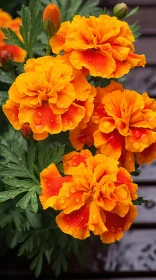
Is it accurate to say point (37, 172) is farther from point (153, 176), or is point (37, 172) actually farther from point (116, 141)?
point (153, 176)

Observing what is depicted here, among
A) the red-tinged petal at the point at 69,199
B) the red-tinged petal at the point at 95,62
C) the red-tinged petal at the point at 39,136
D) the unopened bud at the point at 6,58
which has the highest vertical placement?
the red-tinged petal at the point at 95,62

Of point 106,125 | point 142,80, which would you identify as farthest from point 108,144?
point 142,80

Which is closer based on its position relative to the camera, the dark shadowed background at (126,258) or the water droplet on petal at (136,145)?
the water droplet on petal at (136,145)

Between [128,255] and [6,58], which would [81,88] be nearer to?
[6,58]

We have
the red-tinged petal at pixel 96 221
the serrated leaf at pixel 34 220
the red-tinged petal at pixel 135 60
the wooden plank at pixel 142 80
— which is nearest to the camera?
the red-tinged petal at pixel 96 221

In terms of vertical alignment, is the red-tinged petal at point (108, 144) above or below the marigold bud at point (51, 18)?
below

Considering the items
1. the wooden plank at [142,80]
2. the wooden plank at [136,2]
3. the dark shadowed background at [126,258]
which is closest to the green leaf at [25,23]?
the dark shadowed background at [126,258]

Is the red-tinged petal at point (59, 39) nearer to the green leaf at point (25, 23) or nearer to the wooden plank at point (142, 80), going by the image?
the green leaf at point (25, 23)
